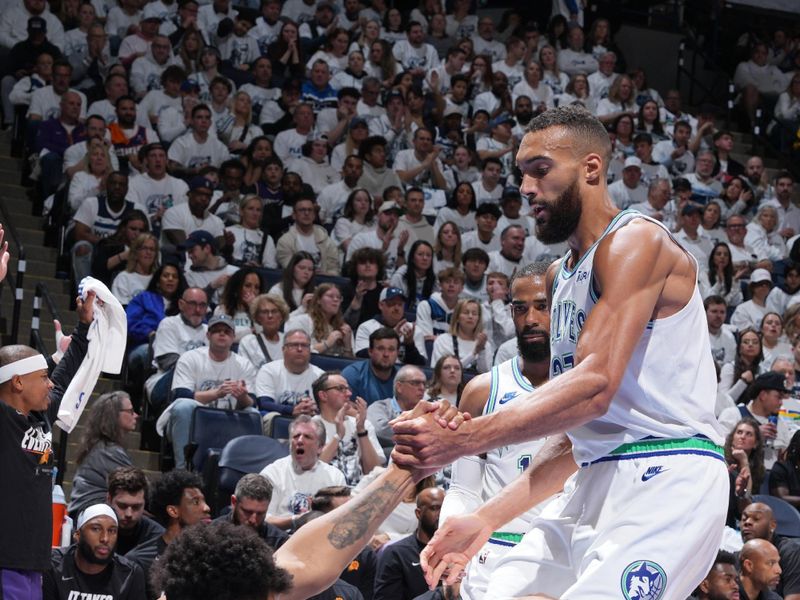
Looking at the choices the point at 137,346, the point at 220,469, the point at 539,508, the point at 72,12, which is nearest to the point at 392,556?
Answer: the point at 220,469

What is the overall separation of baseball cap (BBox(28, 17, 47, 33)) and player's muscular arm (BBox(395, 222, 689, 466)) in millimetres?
11556

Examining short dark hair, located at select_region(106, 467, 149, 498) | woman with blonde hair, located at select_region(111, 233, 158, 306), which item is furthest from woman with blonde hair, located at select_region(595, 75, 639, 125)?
short dark hair, located at select_region(106, 467, 149, 498)

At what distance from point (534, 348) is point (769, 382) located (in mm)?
6689

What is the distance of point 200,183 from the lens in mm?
12922

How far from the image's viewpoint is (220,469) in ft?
29.5

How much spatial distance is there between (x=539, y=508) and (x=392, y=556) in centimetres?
267

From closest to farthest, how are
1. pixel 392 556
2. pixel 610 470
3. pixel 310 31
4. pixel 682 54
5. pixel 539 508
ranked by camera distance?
pixel 610 470
pixel 539 508
pixel 392 556
pixel 310 31
pixel 682 54

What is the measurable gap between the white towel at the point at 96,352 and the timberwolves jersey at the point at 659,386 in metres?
3.54

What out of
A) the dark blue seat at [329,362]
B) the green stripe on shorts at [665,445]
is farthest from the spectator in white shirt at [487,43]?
the green stripe on shorts at [665,445]

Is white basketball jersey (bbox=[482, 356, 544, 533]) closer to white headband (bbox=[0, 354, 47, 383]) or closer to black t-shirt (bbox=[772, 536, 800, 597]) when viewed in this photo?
white headband (bbox=[0, 354, 47, 383])

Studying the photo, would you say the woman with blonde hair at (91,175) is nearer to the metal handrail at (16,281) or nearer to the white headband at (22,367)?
the metal handrail at (16,281)

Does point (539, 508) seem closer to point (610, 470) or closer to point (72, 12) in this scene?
point (610, 470)

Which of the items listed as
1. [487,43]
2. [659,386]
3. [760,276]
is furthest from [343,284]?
[659,386]

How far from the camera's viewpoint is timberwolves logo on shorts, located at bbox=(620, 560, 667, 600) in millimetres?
3578
